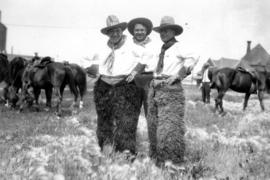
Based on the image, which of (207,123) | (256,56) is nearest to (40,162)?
(207,123)

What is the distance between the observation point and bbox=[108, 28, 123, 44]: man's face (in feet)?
17.9

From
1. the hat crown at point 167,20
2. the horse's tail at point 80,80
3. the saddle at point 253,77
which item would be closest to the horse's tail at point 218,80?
the saddle at point 253,77

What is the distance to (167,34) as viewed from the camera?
5004mm

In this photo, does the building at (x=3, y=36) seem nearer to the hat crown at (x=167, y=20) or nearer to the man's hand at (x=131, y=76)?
the man's hand at (x=131, y=76)

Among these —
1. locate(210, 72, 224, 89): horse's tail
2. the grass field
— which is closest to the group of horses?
the grass field

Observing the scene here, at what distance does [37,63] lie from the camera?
13.0 m

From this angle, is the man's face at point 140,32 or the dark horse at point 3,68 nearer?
the man's face at point 140,32

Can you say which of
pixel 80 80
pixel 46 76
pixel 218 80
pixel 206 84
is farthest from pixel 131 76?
pixel 206 84

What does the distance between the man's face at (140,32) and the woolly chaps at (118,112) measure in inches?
27.4

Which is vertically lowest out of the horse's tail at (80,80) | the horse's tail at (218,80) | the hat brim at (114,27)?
the horse's tail at (80,80)

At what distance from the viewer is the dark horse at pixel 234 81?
49.0 ft

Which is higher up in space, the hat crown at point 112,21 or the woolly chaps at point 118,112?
the hat crown at point 112,21

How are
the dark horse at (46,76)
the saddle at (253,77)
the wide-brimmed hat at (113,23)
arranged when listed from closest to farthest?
1. the wide-brimmed hat at (113,23)
2. the dark horse at (46,76)
3. the saddle at (253,77)

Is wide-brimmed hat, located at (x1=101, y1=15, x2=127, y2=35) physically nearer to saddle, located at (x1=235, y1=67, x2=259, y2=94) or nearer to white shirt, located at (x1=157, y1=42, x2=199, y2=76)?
white shirt, located at (x1=157, y1=42, x2=199, y2=76)
